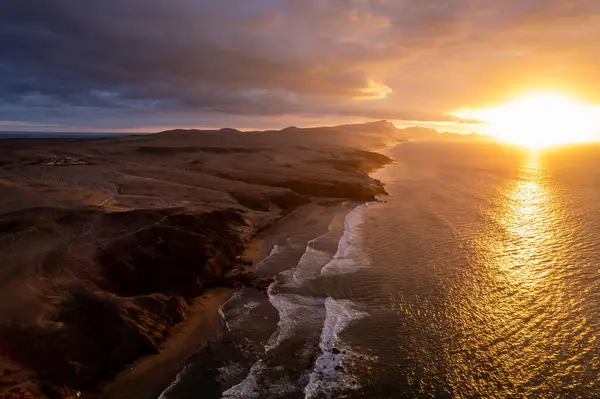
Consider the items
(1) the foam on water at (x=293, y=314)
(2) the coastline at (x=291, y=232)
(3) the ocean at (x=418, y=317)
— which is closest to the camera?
(3) the ocean at (x=418, y=317)

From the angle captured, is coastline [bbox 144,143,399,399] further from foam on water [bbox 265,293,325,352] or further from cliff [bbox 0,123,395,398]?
foam on water [bbox 265,293,325,352]

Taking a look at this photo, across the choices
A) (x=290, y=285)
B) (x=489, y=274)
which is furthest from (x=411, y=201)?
(x=290, y=285)

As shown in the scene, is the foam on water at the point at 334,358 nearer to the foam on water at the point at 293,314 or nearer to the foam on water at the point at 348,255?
the foam on water at the point at 293,314

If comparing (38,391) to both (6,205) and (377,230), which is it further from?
(377,230)

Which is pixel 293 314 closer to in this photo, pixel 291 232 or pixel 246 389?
pixel 246 389

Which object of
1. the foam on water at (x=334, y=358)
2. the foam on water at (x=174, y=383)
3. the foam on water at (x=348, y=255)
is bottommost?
the foam on water at (x=174, y=383)

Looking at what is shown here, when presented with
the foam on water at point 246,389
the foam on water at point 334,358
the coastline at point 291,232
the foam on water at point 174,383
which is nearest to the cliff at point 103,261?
the coastline at point 291,232

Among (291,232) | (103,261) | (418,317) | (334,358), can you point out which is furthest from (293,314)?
(291,232)

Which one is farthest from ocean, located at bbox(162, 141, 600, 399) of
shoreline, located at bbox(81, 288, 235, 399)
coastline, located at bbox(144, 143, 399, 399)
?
shoreline, located at bbox(81, 288, 235, 399)
